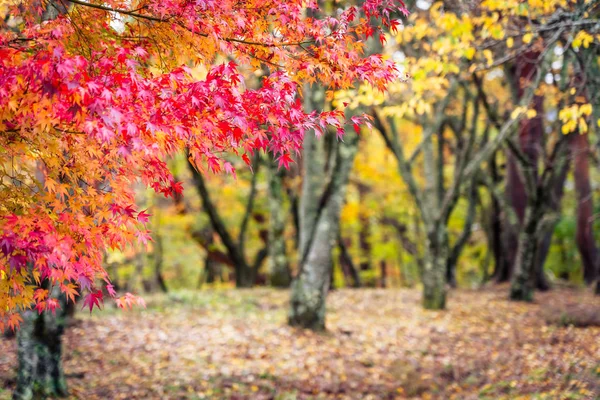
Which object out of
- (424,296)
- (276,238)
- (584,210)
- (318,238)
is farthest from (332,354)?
(584,210)

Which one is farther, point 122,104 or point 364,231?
point 364,231

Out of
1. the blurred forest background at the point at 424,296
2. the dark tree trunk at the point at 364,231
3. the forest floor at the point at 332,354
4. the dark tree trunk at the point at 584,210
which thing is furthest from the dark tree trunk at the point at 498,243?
the dark tree trunk at the point at 364,231

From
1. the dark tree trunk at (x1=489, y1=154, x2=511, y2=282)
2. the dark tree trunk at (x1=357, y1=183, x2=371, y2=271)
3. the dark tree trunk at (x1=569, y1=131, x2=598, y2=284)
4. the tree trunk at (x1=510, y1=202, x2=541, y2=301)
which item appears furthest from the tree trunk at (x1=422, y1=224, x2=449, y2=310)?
the dark tree trunk at (x1=357, y1=183, x2=371, y2=271)

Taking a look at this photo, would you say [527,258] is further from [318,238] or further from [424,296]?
[318,238]

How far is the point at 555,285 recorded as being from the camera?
15.0 metres

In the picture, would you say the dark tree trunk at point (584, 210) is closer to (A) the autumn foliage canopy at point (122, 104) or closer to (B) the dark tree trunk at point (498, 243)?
(B) the dark tree trunk at point (498, 243)

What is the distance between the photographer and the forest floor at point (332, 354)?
6.34 metres

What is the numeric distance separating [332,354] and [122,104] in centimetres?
614

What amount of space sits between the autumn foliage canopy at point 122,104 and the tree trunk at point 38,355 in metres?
1.96

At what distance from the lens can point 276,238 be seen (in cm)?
1405

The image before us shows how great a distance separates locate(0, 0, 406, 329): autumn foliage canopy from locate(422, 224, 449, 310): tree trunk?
7602 mm

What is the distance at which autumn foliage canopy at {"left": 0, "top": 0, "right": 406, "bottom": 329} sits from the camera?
2.79m

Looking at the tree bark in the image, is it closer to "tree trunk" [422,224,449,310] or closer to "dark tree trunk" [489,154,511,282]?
"tree trunk" [422,224,449,310]

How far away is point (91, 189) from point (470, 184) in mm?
12782
